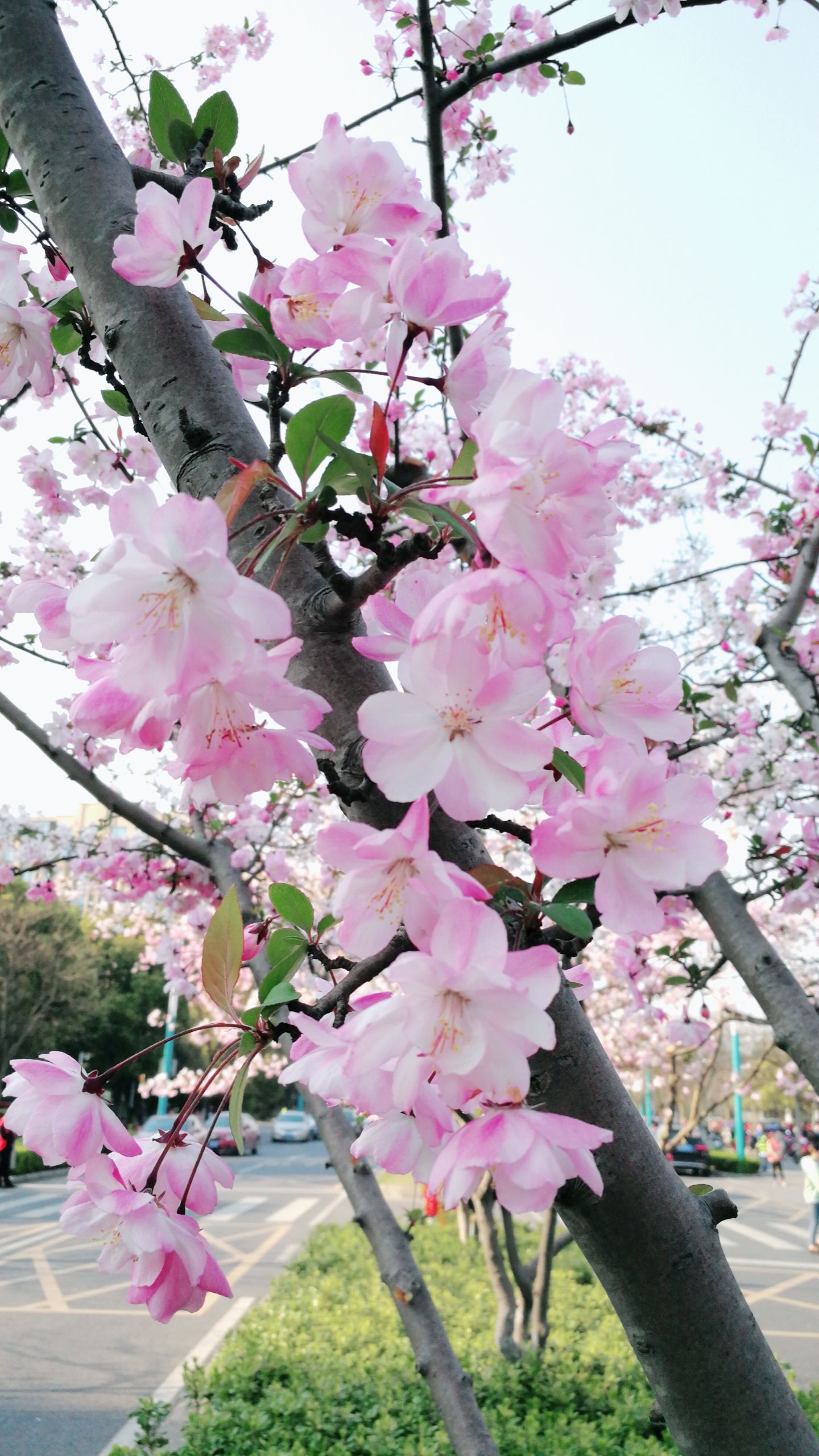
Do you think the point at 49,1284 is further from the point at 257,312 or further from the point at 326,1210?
the point at 257,312

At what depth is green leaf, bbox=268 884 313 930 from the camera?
2.69 ft

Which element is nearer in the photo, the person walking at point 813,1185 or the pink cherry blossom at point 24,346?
the pink cherry blossom at point 24,346

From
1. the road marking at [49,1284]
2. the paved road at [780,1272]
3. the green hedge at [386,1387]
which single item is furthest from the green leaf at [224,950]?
the road marking at [49,1284]

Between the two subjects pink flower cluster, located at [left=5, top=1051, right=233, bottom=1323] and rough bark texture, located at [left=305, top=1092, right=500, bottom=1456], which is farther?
rough bark texture, located at [left=305, top=1092, right=500, bottom=1456]

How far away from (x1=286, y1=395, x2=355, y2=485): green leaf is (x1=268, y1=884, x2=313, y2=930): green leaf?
353mm

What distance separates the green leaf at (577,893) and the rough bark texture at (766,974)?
6.44 feet

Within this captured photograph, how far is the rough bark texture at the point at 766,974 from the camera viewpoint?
2.49 m

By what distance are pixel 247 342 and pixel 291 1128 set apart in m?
32.1

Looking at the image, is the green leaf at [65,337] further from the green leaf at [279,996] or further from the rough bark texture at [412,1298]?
the rough bark texture at [412,1298]

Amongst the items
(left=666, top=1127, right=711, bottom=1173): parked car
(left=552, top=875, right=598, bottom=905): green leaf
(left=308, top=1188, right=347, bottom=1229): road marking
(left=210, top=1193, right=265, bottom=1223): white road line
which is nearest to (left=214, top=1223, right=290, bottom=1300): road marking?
(left=308, top=1188, right=347, bottom=1229): road marking

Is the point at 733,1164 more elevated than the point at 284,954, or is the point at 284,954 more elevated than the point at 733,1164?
the point at 284,954

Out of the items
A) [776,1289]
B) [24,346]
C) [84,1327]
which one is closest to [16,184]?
[24,346]

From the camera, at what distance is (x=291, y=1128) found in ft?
97.9

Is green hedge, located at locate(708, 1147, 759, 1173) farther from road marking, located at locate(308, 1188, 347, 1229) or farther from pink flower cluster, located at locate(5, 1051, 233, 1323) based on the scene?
pink flower cluster, located at locate(5, 1051, 233, 1323)
